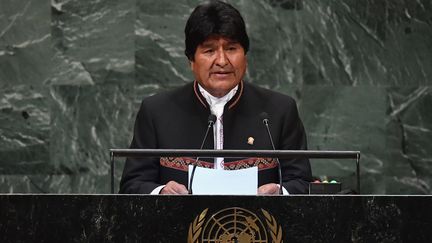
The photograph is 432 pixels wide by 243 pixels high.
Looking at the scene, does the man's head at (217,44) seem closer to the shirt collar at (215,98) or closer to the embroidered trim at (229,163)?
the shirt collar at (215,98)

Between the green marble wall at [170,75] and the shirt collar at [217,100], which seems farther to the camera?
the green marble wall at [170,75]

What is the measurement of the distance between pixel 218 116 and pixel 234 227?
4.97 feet

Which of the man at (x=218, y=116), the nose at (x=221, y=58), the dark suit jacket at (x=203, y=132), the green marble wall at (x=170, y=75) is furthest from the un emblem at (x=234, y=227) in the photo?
the green marble wall at (x=170, y=75)

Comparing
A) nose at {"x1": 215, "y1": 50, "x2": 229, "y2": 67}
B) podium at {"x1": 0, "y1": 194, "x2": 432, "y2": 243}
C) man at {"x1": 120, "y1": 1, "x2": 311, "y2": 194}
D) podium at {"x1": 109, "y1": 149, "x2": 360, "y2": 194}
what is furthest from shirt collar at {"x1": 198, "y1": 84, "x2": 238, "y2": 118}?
podium at {"x1": 0, "y1": 194, "x2": 432, "y2": 243}

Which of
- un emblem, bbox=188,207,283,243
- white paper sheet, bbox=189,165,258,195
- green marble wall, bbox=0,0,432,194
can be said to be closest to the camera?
un emblem, bbox=188,207,283,243

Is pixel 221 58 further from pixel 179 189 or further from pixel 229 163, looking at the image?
pixel 179 189

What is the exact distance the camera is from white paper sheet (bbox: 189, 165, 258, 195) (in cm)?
377

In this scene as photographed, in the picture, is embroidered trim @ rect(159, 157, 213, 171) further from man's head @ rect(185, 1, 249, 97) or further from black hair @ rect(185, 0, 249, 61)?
black hair @ rect(185, 0, 249, 61)

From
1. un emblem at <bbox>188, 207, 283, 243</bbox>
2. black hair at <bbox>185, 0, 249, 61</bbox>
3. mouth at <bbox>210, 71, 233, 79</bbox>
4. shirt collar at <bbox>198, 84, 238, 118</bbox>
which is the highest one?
black hair at <bbox>185, 0, 249, 61</bbox>

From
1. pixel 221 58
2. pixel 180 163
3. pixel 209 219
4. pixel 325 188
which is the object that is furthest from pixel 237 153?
pixel 221 58

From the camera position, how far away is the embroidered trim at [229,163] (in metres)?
4.38

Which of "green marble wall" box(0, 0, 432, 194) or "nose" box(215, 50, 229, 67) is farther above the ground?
"green marble wall" box(0, 0, 432, 194)

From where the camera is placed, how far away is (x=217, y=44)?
4453 mm

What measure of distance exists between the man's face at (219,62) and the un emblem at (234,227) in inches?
53.1
